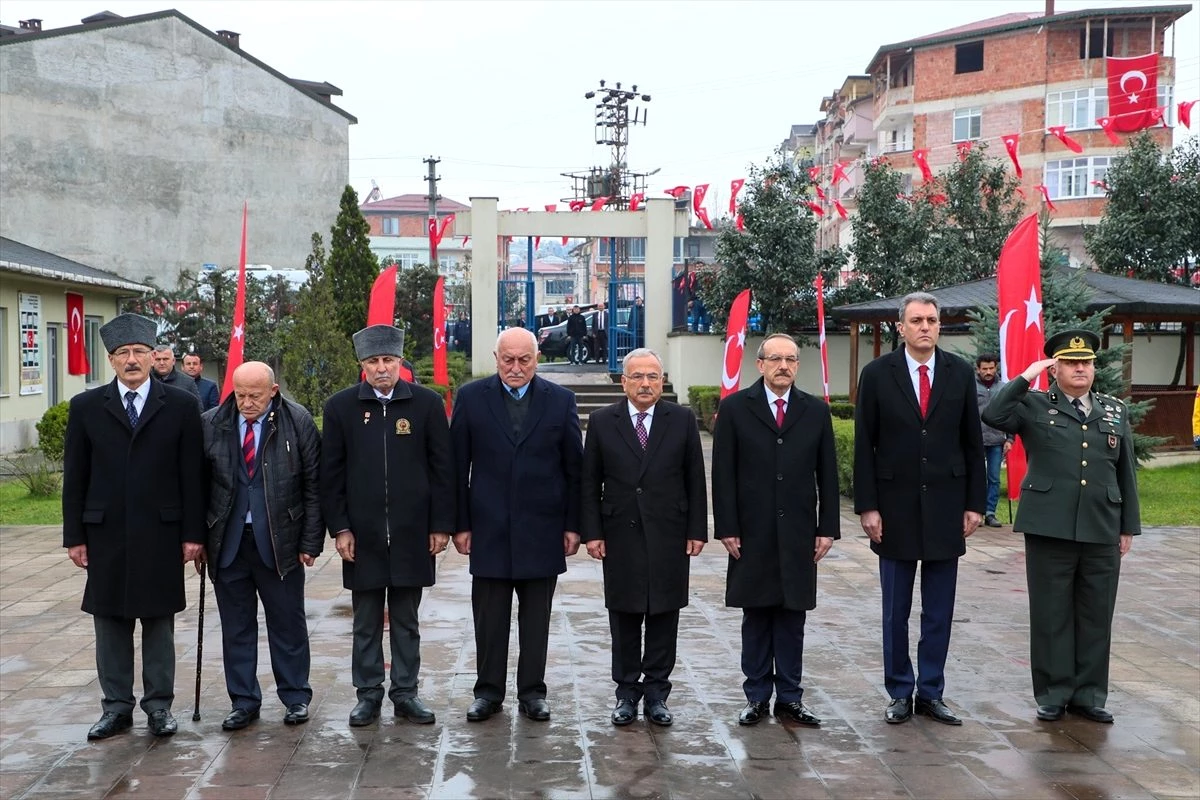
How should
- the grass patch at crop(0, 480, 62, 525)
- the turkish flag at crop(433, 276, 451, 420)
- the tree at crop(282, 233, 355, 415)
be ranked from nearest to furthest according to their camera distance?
the grass patch at crop(0, 480, 62, 525)
the turkish flag at crop(433, 276, 451, 420)
the tree at crop(282, 233, 355, 415)

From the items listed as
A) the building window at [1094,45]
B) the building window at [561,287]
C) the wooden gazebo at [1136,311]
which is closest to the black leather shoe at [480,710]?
the wooden gazebo at [1136,311]

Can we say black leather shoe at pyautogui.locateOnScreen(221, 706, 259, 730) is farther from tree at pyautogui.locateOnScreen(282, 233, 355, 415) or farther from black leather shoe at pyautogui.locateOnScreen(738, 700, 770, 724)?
tree at pyautogui.locateOnScreen(282, 233, 355, 415)

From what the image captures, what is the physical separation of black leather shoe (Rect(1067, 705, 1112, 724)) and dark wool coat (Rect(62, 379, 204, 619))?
432 centimetres

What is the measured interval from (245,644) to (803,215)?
23.0 metres

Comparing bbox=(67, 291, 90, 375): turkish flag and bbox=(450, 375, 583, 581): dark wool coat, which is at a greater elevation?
bbox=(67, 291, 90, 375): turkish flag

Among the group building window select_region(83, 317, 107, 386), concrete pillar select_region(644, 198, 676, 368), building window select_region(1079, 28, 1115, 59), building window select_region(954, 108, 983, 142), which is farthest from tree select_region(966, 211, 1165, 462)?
building window select_region(954, 108, 983, 142)

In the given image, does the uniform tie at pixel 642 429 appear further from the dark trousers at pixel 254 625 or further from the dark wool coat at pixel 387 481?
the dark trousers at pixel 254 625

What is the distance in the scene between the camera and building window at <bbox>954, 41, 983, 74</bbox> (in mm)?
48169

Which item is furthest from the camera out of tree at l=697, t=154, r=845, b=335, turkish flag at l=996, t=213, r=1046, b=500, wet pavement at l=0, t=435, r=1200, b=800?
tree at l=697, t=154, r=845, b=335

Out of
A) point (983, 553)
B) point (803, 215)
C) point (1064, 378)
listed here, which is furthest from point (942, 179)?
point (1064, 378)

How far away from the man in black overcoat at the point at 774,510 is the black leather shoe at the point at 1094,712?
4.31 feet

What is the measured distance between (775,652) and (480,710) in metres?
1.44

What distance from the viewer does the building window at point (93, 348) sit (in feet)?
80.5

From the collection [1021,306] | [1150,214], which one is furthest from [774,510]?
[1150,214]
